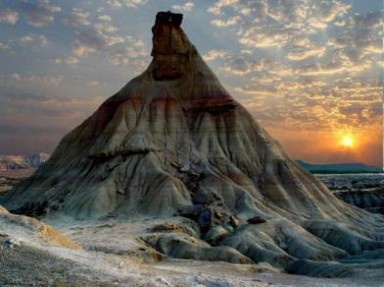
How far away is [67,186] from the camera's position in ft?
254

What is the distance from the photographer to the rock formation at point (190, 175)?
61.2 meters

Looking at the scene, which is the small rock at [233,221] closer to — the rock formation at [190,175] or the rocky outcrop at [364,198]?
the rock formation at [190,175]

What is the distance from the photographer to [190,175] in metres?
76.9

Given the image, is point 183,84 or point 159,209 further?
point 183,84

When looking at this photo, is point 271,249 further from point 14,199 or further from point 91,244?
point 14,199

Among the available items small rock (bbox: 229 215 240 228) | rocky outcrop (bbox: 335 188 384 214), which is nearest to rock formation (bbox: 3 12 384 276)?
small rock (bbox: 229 215 240 228)

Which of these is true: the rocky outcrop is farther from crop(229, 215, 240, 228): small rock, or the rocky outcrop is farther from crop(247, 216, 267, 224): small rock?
crop(229, 215, 240, 228): small rock

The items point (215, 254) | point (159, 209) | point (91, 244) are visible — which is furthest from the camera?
point (159, 209)

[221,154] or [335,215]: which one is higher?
[221,154]

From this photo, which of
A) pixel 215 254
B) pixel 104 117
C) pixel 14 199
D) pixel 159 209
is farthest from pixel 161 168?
pixel 215 254

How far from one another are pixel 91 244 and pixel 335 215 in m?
43.6

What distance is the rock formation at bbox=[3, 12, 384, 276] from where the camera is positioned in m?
61.2

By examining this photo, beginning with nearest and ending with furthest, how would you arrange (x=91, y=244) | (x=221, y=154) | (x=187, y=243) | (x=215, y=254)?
1. (x=91, y=244)
2. (x=215, y=254)
3. (x=187, y=243)
4. (x=221, y=154)

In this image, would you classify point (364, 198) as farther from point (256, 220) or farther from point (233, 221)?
point (233, 221)
